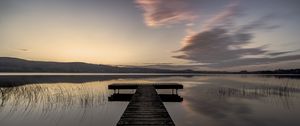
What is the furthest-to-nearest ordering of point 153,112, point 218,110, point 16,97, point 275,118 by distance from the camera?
point 16,97
point 218,110
point 275,118
point 153,112

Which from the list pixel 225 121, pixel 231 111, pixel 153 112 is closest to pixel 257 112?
pixel 231 111

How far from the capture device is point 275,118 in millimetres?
15508

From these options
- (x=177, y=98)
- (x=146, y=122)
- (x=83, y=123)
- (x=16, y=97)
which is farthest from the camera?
(x=177, y=98)

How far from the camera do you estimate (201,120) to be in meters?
15.1

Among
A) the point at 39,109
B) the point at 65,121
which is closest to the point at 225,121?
the point at 65,121

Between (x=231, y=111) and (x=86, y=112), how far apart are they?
9.85 meters

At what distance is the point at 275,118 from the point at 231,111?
2994mm

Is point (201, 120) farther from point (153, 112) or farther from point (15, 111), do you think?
point (15, 111)

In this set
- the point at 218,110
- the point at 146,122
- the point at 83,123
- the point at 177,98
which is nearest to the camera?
the point at 146,122

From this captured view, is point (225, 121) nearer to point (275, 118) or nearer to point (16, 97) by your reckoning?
point (275, 118)

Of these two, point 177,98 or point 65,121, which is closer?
point 65,121

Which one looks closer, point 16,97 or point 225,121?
point 225,121

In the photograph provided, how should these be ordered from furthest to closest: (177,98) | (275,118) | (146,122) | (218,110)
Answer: (177,98) → (218,110) → (275,118) → (146,122)

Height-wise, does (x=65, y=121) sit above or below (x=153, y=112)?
below
